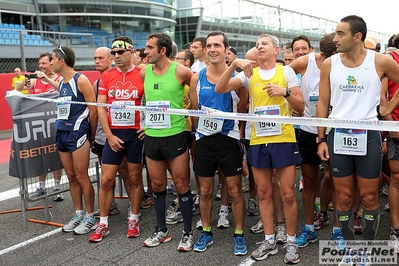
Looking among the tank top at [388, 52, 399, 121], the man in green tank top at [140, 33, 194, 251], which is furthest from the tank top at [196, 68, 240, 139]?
the tank top at [388, 52, 399, 121]

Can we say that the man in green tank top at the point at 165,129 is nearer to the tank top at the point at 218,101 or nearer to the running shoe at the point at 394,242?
the tank top at the point at 218,101

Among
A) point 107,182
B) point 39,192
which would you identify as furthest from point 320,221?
point 39,192

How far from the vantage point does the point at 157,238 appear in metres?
4.35

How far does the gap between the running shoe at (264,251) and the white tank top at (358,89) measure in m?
1.40

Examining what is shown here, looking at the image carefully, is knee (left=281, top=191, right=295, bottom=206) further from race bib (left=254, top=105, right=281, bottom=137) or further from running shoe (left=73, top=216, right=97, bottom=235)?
running shoe (left=73, top=216, right=97, bottom=235)

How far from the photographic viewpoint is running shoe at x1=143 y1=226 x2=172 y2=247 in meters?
4.29

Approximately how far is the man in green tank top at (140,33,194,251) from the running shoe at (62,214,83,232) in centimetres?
109

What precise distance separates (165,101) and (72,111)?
50.6 inches

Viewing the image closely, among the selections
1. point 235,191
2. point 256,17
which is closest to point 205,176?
point 235,191

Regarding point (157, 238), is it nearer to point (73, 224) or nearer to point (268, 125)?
point (73, 224)

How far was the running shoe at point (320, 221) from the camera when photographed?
179 inches

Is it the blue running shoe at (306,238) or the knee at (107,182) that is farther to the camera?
the knee at (107,182)

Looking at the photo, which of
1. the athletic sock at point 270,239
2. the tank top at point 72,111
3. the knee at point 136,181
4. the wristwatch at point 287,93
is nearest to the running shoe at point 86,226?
the knee at point 136,181

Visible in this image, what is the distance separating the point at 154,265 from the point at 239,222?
3.05 feet
